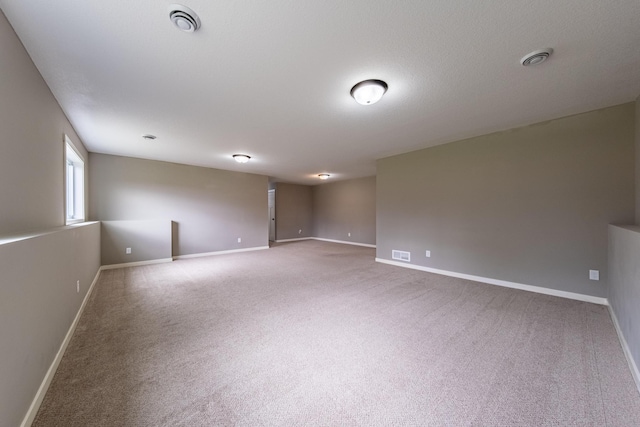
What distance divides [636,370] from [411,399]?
1597 mm

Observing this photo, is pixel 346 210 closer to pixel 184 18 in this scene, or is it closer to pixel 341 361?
Result: pixel 341 361

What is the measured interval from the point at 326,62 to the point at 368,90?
502mm

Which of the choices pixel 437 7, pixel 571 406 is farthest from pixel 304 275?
pixel 437 7

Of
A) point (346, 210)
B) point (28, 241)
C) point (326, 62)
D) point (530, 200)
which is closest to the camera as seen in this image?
point (28, 241)

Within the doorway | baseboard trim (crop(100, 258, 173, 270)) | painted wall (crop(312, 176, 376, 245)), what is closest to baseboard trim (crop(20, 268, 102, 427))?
baseboard trim (crop(100, 258, 173, 270))

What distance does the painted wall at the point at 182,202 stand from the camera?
4.92 meters

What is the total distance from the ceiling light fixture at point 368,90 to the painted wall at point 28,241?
8.15 ft

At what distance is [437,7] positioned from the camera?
1.42 m

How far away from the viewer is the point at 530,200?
11.0 ft

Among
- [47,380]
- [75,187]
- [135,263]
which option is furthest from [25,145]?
[135,263]

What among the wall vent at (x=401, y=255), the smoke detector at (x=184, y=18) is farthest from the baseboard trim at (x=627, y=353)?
the smoke detector at (x=184, y=18)

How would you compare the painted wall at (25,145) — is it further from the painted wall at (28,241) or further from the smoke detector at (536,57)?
the smoke detector at (536,57)

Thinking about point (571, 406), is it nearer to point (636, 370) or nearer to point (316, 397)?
point (636, 370)

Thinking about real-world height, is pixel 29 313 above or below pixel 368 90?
below
